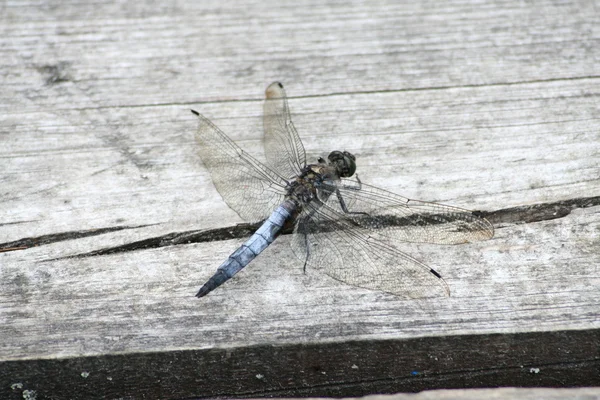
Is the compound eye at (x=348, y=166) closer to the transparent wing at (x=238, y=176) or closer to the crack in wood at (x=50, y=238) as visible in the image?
the transparent wing at (x=238, y=176)

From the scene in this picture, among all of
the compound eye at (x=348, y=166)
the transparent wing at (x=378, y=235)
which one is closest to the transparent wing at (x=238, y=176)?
the transparent wing at (x=378, y=235)

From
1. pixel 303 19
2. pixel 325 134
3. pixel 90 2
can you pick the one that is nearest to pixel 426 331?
pixel 325 134

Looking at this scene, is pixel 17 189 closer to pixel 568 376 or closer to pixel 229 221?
pixel 229 221

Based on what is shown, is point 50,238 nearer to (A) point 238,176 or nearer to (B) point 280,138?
(A) point 238,176

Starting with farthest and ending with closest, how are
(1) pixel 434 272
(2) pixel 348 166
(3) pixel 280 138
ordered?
1. (3) pixel 280 138
2. (2) pixel 348 166
3. (1) pixel 434 272

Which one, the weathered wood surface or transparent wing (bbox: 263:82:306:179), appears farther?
transparent wing (bbox: 263:82:306:179)

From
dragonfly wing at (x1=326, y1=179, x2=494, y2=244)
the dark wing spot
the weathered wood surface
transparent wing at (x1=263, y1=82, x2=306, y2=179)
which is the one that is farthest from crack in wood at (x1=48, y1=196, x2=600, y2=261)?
transparent wing at (x1=263, y1=82, x2=306, y2=179)

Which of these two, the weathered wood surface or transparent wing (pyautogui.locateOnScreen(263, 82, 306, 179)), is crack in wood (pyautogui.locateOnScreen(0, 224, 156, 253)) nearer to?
the weathered wood surface

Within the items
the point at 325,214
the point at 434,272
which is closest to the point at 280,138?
the point at 325,214
